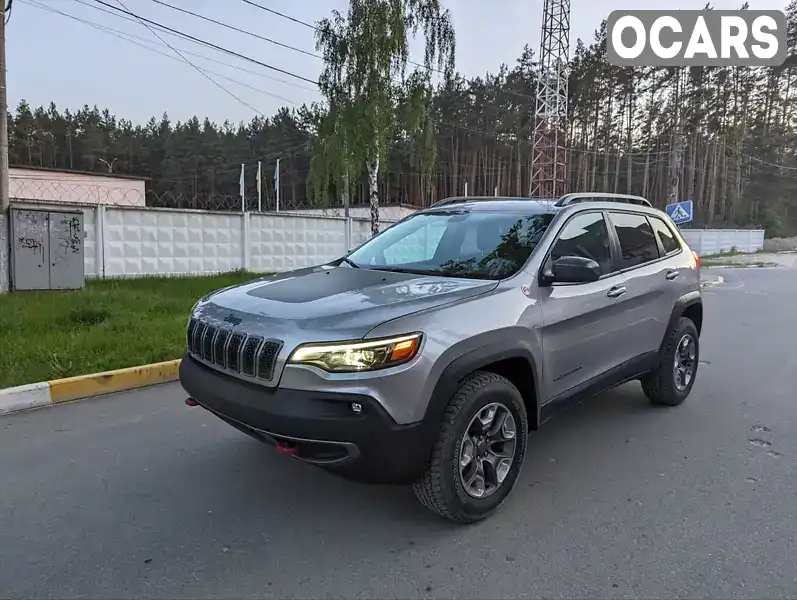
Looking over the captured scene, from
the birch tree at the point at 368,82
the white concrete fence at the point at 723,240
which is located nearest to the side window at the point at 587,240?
the birch tree at the point at 368,82

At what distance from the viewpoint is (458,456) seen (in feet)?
9.33

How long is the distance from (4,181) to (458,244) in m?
8.58

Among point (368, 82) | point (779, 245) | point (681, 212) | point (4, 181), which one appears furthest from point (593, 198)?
point (779, 245)

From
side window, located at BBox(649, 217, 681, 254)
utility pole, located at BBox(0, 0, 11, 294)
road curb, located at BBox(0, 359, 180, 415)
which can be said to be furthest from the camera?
utility pole, located at BBox(0, 0, 11, 294)

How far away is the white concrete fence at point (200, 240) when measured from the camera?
39.7ft

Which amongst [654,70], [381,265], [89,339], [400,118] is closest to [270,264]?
[400,118]

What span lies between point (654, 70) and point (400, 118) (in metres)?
39.7

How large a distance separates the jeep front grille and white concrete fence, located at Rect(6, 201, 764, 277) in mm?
8526

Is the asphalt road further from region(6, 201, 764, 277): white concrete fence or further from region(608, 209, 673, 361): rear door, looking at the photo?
region(6, 201, 764, 277): white concrete fence

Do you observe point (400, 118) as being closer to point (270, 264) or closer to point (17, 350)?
point (270, 264)

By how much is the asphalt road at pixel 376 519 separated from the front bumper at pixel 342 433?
0.44 m

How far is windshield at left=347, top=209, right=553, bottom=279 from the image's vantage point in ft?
11.7

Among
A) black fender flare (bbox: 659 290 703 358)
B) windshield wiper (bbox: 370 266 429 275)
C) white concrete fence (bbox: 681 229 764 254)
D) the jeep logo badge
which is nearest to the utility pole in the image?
windshield wiper (bbox: 370 266 429 275)

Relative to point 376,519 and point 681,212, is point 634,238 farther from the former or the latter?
point 681,212
